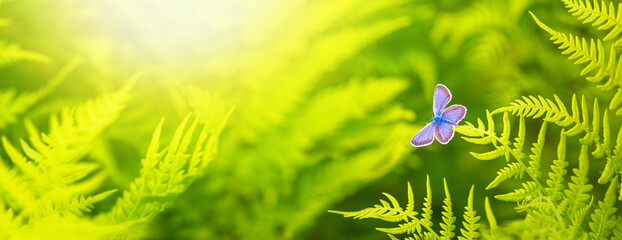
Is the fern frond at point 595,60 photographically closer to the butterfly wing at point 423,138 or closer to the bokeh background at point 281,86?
the butterfly wing at point 423,138

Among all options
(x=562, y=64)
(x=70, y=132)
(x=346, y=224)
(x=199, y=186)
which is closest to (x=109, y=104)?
(x=70, y=132)

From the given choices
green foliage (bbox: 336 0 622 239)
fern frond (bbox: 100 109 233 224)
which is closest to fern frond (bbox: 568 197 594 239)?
green foliage (bbox: 336 0 622 239)

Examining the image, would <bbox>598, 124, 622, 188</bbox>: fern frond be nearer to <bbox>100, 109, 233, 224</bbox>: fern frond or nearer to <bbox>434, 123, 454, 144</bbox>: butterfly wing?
<bbox>434, 123, 454, 144</bbox>: butterfly wing

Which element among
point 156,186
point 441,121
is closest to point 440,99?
point 441,121

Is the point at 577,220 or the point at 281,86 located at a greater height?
the point at 281,86

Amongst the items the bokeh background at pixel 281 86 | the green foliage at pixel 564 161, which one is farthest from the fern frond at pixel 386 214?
the bokeh background at pixel 281 86

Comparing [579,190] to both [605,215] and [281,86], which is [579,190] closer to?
[605,215]
